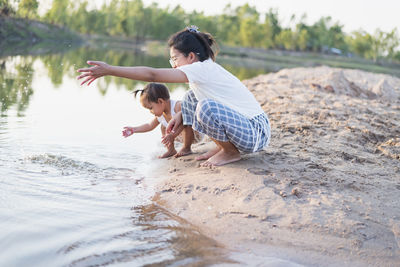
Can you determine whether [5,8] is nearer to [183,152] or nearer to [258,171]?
[183,152]

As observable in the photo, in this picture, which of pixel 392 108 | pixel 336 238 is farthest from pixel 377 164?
pixel 392 108

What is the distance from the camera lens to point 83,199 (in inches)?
101

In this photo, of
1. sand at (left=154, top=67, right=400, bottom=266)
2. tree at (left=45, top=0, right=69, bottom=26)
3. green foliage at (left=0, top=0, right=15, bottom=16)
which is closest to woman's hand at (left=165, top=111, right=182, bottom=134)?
sand at (left=154, top=67, right=400, bottom=266)

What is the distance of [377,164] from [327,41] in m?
57.9

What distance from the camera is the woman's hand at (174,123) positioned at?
3.21 m

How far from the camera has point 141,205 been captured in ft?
8.36

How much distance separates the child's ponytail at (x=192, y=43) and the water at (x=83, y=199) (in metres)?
0.97

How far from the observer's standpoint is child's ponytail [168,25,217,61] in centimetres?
285

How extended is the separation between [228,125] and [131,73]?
2.59 feet

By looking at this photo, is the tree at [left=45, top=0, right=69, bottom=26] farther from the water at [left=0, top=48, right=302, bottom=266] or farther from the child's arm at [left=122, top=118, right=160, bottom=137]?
the child's arm at [left=122, top=118, right=160, bottom=137]

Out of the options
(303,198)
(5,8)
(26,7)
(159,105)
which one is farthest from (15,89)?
(26,7)

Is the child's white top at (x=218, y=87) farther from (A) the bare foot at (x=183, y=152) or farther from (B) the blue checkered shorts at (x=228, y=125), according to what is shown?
(A) the bare foot at (x=183, y=152)

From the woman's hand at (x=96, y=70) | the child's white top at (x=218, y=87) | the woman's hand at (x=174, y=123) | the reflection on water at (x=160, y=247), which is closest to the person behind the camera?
the reflection on water at (x=160, y=247)

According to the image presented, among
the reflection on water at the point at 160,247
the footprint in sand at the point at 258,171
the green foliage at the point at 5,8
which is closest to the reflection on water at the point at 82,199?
the reflection on water at the point at 160,247
